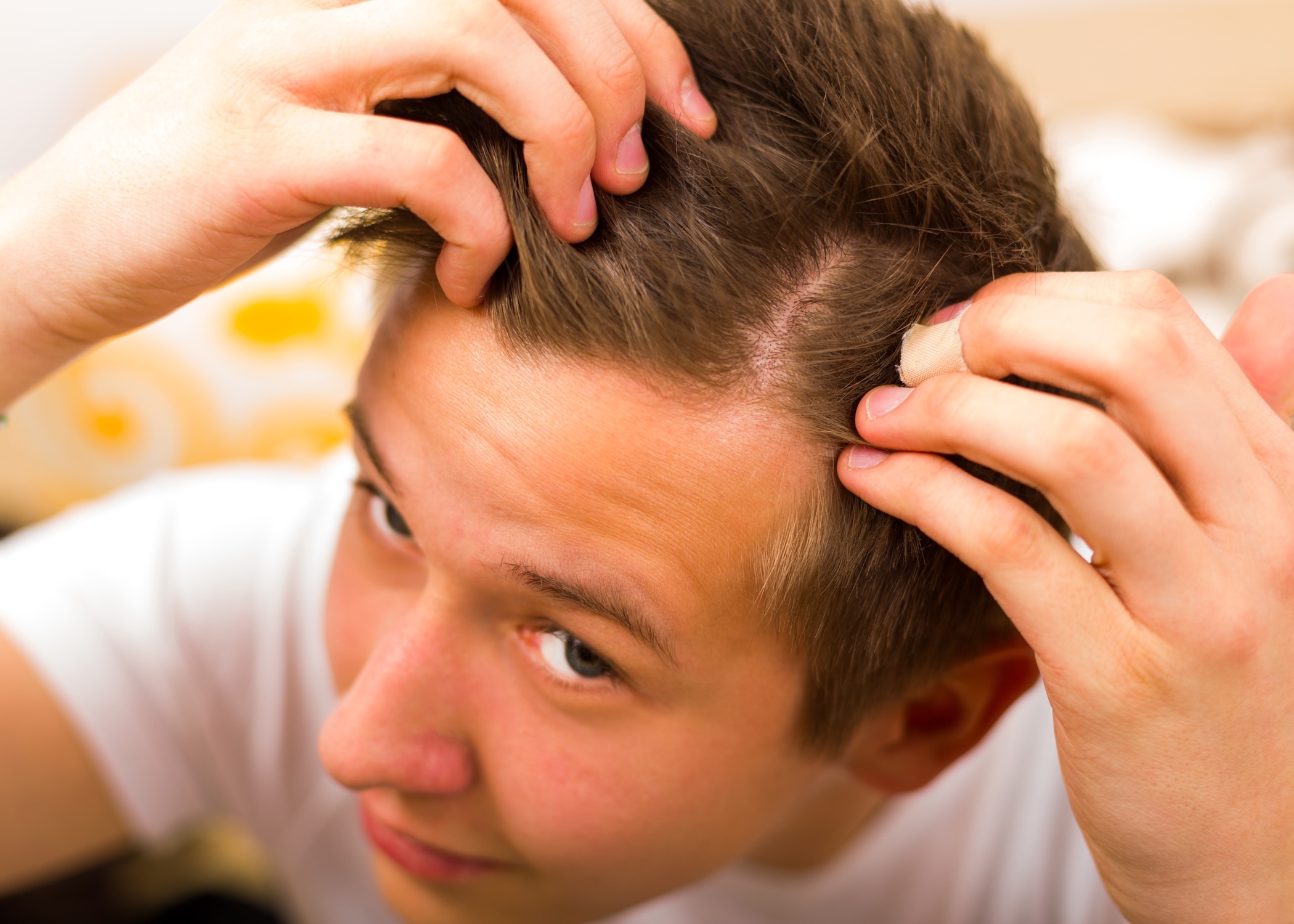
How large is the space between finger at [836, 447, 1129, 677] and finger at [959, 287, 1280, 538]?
0.23 feet

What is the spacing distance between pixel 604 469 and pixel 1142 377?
305 mm

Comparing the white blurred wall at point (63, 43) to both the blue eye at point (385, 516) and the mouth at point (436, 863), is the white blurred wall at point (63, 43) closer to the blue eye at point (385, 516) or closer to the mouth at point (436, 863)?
the blue eye at point (385, 516)

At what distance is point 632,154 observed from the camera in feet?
1.98

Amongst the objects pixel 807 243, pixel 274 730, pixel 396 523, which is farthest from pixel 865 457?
pixel 274 730

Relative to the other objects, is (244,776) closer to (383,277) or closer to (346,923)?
(346,923)

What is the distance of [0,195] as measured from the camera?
2.41 ft

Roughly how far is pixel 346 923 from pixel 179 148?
0.96 m

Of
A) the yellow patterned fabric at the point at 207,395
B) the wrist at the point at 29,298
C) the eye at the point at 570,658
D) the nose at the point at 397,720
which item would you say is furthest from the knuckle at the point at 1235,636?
the yellow patterned fabric at the point at 207,395

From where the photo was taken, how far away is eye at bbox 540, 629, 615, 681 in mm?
689

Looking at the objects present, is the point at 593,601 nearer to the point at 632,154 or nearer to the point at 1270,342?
the point at 632,154

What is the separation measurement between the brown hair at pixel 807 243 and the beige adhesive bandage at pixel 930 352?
2 cm

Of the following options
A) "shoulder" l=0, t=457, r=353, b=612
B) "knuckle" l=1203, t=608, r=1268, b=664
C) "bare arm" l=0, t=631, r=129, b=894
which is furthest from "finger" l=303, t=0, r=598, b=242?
"bare arm" l=0, t=631, r=129, b=894

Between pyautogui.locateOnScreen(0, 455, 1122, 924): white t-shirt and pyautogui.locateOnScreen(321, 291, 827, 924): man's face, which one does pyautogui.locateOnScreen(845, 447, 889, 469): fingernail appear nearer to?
pyautogui.locateOnScreen(321, 291, 827, 924): man's face

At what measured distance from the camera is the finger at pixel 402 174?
57cm
